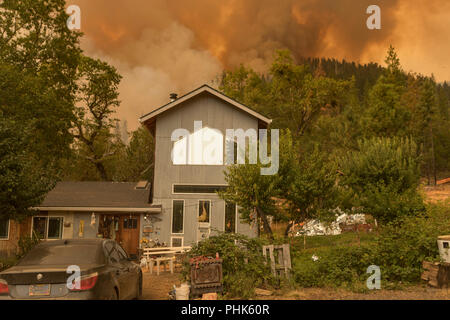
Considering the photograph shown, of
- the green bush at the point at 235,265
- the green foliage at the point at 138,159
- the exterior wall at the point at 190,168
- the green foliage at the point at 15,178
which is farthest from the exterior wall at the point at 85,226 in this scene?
the green foliage at the point at 138,159

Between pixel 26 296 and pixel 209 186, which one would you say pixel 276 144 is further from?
pixel 26 296

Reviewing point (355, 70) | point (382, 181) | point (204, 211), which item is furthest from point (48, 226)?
point (355, 70)

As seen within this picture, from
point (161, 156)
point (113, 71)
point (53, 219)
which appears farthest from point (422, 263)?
point (113, 71)

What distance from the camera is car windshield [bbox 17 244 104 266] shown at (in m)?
7.19

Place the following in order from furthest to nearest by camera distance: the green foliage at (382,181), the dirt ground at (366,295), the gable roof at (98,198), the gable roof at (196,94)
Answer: the gable roof at (196,94) → the gable roof at (98,198) → the green foliage at (382,181) → the dirt ground at (366,295)

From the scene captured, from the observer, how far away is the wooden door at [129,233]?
20531mm

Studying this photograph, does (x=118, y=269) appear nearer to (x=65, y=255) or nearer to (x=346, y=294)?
(x=65, y=255)

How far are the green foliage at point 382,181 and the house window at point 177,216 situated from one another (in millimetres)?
8152

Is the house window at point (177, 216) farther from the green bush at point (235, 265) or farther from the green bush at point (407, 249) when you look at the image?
the green bush at point (407, 249)

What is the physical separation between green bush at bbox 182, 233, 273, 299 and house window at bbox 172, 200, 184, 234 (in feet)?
27.4

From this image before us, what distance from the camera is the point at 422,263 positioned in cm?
1184

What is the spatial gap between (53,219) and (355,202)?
51.7 ft

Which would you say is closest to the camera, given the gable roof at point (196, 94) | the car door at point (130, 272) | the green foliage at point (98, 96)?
the car door at point (130, 272)
